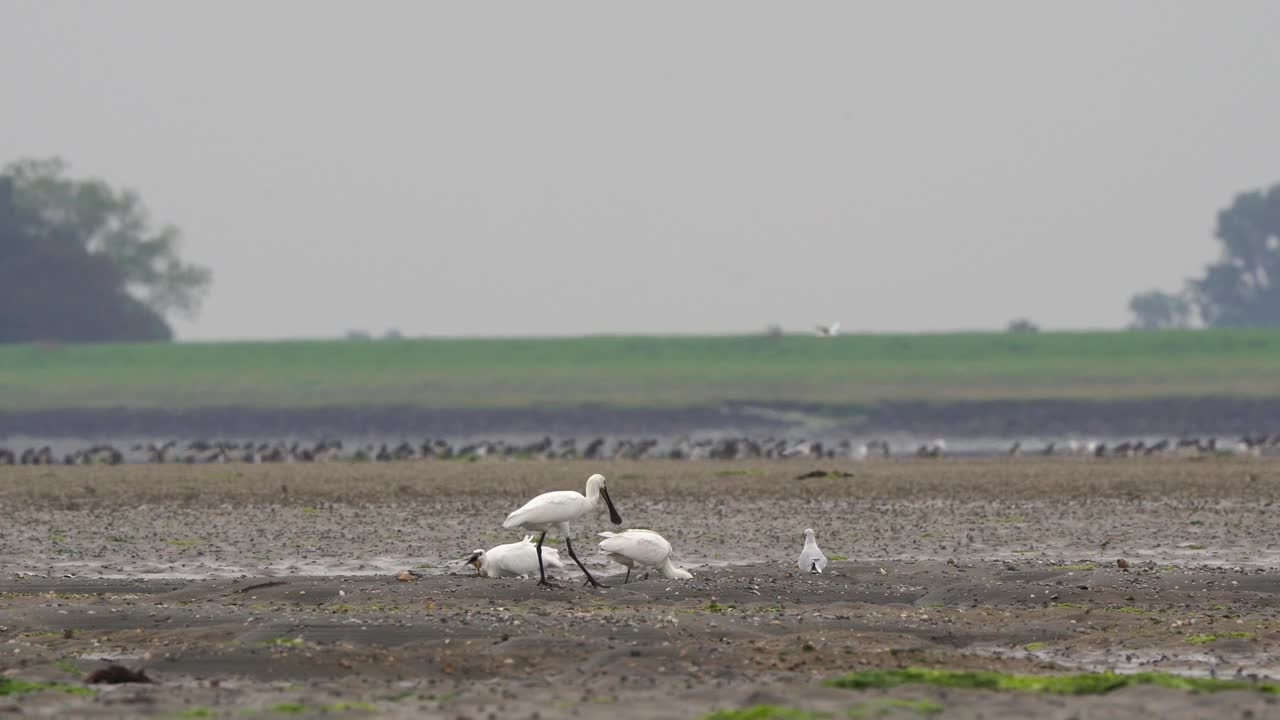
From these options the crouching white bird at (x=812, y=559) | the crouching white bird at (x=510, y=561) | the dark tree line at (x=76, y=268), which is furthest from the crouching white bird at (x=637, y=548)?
the dark tree line at (x=76, y=268)

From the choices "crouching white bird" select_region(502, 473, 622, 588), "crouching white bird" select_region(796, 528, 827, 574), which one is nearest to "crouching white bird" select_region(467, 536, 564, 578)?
"crouching white bird" select_region(502, 473, 622, 588)

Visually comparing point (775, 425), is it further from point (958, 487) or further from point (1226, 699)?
point (1226, 699)

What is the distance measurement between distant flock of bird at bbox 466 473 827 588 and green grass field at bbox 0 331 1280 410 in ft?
172

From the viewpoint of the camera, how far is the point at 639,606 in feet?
49.3

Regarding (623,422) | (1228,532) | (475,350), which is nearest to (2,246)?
(475,350)

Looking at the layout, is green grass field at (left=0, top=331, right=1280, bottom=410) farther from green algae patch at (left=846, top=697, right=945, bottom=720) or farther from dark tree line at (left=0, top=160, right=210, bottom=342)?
green algae patch at (left=846, top=697, right=945, bottom=720)

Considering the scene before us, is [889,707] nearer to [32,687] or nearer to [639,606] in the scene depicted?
[639,606]

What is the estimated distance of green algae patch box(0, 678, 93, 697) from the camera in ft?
35.8

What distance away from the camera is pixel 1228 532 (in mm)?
21891

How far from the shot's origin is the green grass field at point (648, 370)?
2874 inches

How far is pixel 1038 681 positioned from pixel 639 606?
4.65 metres

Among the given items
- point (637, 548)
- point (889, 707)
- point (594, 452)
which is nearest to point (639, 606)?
point (637, 548)

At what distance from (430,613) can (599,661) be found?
2598 millimetres

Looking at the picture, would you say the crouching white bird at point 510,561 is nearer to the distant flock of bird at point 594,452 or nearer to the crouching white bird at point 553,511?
the crouching white bird at point 553,511
